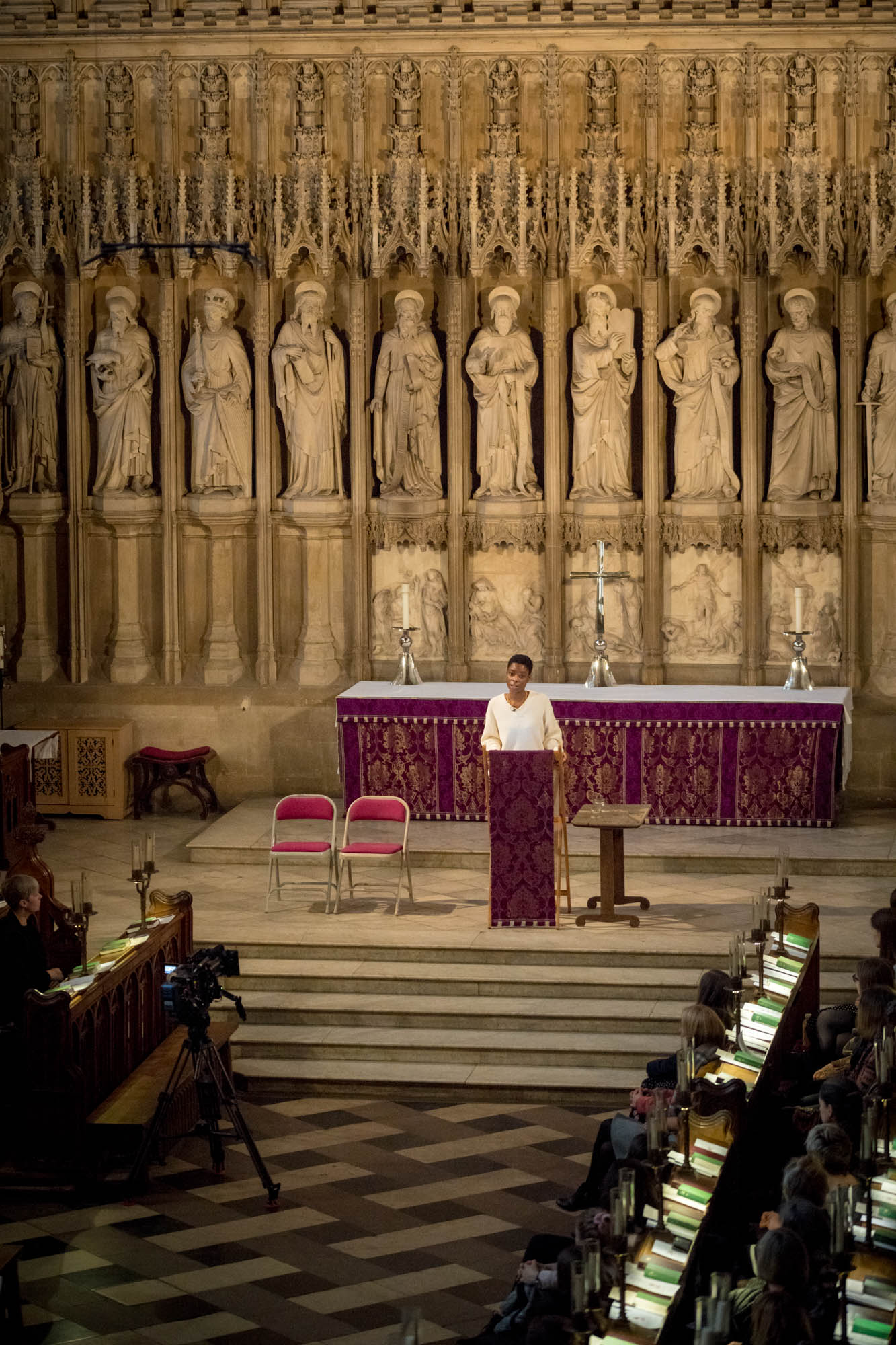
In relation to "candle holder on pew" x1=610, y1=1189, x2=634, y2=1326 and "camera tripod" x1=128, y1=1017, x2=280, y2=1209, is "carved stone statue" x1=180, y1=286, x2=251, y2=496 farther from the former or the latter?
"candle holder on pew" x1=610, y1=1189, x2=634, y2=1326

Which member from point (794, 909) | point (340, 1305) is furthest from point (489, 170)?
point (340, 1305)

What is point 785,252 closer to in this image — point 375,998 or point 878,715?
point 878,715

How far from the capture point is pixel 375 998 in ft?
46.2

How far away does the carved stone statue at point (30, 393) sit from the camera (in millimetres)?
19094

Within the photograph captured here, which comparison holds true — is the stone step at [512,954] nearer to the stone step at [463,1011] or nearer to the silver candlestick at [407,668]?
the stone step at [463,1011]

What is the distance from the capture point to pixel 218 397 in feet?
62.2

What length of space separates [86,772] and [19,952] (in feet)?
23.9

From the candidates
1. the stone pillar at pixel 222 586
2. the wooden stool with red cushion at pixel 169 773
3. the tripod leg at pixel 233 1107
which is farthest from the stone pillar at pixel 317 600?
the tripod leg at pixel 233 1107

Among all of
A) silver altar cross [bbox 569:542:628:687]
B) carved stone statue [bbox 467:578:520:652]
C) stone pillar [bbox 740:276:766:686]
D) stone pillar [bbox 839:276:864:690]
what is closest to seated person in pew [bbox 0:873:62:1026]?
silver altar cross [bbox 569:542:628:687]

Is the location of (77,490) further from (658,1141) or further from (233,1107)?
(658,1141)

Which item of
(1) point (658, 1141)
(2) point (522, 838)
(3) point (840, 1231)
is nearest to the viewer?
(3) point (840, 1231)

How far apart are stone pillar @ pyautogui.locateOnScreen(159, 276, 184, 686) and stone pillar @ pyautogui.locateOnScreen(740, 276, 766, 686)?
5.01 meters

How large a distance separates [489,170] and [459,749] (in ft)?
16.7

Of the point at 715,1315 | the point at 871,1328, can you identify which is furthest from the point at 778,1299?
the point at 871,1328
